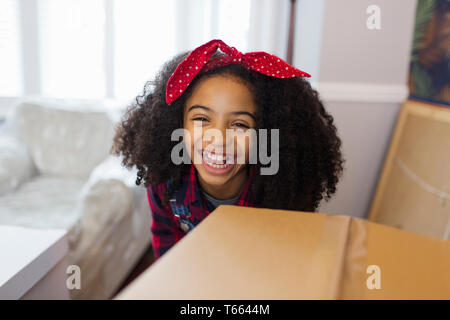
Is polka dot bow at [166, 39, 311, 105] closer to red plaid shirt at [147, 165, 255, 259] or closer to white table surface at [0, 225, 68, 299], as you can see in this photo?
red plaid shirt at [147, 165, 255, 259]

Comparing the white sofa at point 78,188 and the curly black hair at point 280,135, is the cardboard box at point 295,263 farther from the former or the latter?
the white sofa at point 78,188

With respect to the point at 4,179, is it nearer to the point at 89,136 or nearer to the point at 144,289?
the point at 89,136

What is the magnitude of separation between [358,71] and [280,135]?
3.51ft

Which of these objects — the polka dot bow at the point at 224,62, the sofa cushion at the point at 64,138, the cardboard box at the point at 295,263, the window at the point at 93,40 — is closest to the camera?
the cardboard box at the point at 295,263

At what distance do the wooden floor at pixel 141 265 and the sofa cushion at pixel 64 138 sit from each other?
0.49 metres

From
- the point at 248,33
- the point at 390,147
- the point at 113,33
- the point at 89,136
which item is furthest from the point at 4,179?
the point at 390,147

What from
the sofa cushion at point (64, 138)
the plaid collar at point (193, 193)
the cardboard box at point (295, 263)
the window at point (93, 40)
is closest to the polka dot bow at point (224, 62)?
the plaid collar at point (193, 193)

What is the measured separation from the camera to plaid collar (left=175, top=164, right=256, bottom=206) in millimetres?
904

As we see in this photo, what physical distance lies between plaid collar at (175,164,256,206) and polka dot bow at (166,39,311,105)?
0.24m

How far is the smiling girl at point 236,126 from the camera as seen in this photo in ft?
2.52

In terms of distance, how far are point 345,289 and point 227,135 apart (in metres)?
0.51

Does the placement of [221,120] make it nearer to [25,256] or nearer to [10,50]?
[25,256]

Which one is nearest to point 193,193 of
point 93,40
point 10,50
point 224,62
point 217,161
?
point 217,161

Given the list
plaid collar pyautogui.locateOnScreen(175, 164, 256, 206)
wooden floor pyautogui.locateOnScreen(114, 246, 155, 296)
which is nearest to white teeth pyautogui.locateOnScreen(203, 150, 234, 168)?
plaid collar pyautogui.locateOnScreen(175, 164, 256, 206)
